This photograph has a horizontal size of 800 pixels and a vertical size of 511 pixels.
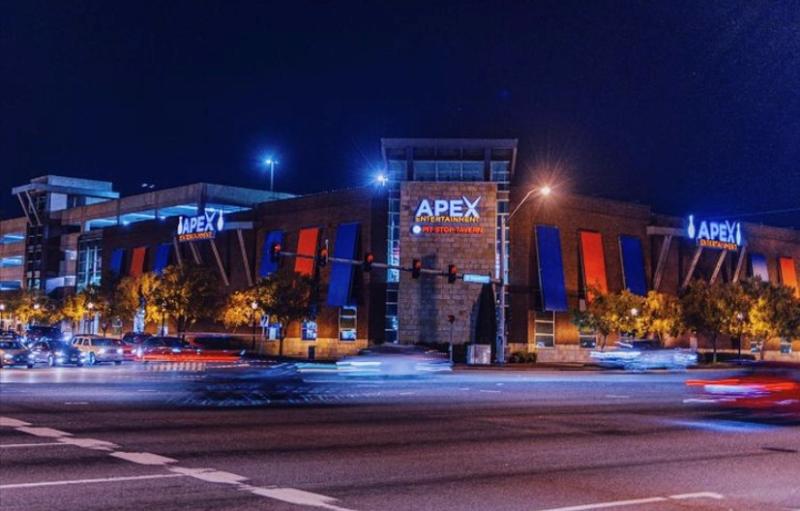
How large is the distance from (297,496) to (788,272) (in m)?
76.0

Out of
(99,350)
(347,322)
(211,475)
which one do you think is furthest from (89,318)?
(211,475)

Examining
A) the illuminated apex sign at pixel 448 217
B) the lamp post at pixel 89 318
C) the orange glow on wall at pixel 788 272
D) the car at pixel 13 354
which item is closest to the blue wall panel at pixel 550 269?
the illuminated apex sign at pixel 448 217

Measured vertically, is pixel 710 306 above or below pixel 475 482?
above

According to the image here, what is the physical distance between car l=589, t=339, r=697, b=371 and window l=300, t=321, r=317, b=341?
2106 cm

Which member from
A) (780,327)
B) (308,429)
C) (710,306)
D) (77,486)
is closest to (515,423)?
(308,429)

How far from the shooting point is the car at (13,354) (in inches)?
1641

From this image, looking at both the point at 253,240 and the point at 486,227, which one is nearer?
the point at 486,227

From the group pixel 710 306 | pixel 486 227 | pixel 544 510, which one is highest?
pixel 486 227

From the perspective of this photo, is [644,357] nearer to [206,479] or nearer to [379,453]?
[379,453]

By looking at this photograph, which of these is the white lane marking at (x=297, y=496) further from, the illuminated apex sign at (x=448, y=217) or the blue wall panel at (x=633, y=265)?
the blue wall panel at (x=633, y=265)

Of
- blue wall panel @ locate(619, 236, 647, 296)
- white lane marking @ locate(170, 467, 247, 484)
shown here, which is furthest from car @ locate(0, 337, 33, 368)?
blue wall panel @ locate(619, 236, 647, 296)

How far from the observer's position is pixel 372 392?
27828 millimetres

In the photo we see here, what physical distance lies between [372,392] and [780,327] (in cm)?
4655

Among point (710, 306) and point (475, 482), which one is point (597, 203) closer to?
point (710, 306)
